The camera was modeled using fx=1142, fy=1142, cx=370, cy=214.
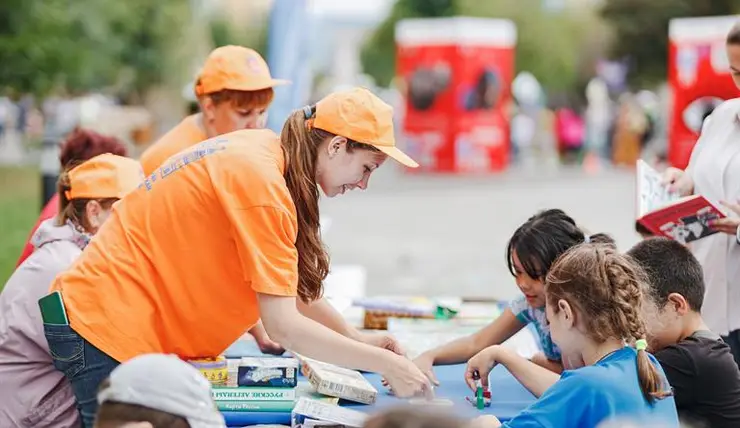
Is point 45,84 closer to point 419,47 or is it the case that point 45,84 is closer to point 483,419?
point 419,47

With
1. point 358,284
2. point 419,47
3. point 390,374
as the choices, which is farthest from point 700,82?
point 390,374

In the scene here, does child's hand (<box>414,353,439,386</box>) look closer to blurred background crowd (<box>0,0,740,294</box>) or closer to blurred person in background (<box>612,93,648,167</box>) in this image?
blurred background crowd (<box>0,0,740,294</box>)

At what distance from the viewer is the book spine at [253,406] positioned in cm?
313

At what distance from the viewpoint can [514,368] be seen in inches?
129

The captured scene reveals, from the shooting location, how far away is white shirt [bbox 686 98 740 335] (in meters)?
4.04

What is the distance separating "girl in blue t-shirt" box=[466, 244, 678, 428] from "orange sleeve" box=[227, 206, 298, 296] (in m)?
0.60

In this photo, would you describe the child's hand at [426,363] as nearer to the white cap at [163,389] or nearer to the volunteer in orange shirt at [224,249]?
the volunteer in orange shirt at [224,249]

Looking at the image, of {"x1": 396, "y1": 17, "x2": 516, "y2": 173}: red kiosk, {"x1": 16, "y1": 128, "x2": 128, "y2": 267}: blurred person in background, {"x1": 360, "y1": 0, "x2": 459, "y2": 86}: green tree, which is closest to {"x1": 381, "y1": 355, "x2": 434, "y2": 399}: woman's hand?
{"x1": 16, "y1": 128, "x2": 128, "y2": 267}: blurred person in background

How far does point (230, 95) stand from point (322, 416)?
5.38 feet

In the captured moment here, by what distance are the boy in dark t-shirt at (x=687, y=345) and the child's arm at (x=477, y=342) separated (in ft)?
1.87

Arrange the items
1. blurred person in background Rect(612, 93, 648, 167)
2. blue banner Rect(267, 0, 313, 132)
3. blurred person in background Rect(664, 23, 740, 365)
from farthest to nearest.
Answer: blurred person in background Rect(612, 93, 648, 167), blue banner Rect(267, 0, 313, 132), blurred person in background Rect(664, 23, 740, 365)

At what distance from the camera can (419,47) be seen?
66.0 feet

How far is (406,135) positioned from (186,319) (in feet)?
59.3

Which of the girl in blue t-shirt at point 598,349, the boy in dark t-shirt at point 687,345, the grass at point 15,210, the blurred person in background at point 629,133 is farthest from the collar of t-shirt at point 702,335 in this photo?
the blurred person in background at point 629,133
